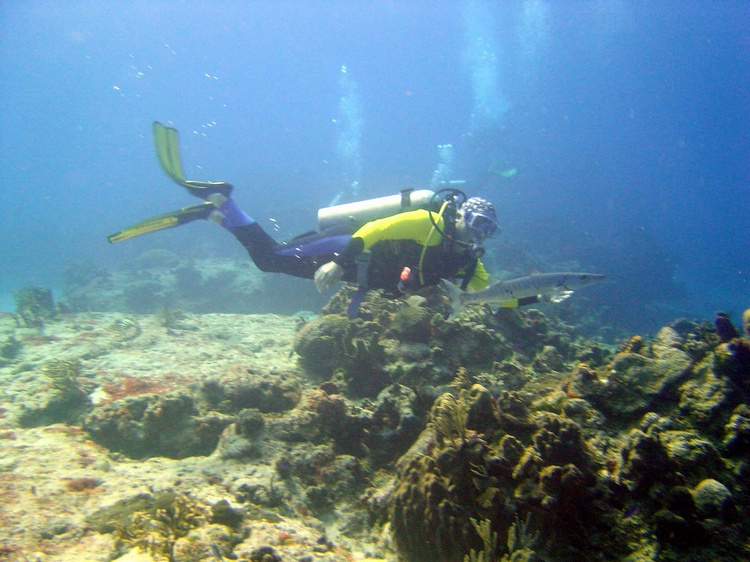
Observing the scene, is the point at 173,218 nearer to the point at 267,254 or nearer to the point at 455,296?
the point at 267,254

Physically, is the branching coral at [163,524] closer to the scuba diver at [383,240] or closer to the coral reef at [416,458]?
the coral reef at [416,458]

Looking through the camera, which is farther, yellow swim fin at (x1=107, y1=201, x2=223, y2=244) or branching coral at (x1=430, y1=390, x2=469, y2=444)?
yellow swim fin at (x1=107, y1=201, x2=223, y2=244)

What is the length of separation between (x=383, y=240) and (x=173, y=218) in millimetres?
4232

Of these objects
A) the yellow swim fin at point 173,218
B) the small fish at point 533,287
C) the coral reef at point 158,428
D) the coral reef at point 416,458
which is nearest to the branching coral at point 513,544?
the coral reef at point 416,458

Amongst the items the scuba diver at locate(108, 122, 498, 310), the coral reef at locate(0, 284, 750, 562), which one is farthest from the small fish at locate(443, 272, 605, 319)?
the coral reef at locate(0, 284, 750, 562)

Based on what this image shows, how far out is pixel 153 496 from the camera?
11.2 ft

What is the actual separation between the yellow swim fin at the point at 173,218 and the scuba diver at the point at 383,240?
16 mm

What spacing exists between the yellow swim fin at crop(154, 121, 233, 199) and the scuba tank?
2.16 m

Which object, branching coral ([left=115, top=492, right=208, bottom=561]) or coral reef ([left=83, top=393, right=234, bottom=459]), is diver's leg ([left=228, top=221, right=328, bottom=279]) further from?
branching coral ([left=115, top=492, right=208, bottom=561])

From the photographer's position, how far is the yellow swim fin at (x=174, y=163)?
7.13 meters

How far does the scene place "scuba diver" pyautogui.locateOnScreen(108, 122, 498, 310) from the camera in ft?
18.4

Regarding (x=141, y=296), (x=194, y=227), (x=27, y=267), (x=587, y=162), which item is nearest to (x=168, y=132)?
(x=141, y=296)

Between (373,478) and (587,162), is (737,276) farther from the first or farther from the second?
(373,478)

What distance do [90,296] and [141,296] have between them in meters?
3.30
